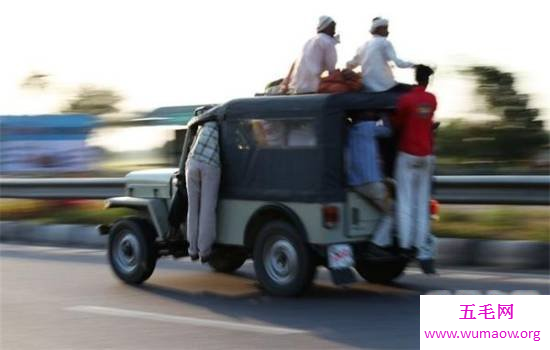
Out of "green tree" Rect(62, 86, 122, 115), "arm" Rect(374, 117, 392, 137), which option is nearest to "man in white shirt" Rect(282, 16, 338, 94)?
"arm" Rect(374, 117, 392, 137)

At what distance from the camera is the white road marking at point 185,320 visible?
8.12 meters

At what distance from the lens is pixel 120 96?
99.0 feet

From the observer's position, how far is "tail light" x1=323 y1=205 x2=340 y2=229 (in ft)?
30.1

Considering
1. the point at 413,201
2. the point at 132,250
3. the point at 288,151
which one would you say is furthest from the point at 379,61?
the point at 132,250

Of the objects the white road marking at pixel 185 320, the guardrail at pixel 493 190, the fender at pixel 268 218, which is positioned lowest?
the white road marking at pixel 185 320

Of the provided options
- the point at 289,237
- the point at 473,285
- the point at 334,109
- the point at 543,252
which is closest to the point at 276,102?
the point at 334,109

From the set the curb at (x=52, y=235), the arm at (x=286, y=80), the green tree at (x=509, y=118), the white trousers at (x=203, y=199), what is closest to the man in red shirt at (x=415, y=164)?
the arm at (x=286, y=80)

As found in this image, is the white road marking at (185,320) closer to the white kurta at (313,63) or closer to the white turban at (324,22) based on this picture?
the white kurta at (313,63)

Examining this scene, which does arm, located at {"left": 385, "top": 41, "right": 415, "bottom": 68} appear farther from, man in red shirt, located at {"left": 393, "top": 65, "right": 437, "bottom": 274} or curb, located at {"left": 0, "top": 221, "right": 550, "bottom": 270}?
curb, located at {"left": 0, "top": 221, "right": 550, "bottom": 270}

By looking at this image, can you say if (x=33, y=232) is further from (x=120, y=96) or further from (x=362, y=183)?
(x=120, y=96)

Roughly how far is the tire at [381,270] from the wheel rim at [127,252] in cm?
241

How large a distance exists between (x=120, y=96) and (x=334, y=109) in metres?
21.6

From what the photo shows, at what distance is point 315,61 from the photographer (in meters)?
9.99

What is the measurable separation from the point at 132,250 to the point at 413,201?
327 centimetres
